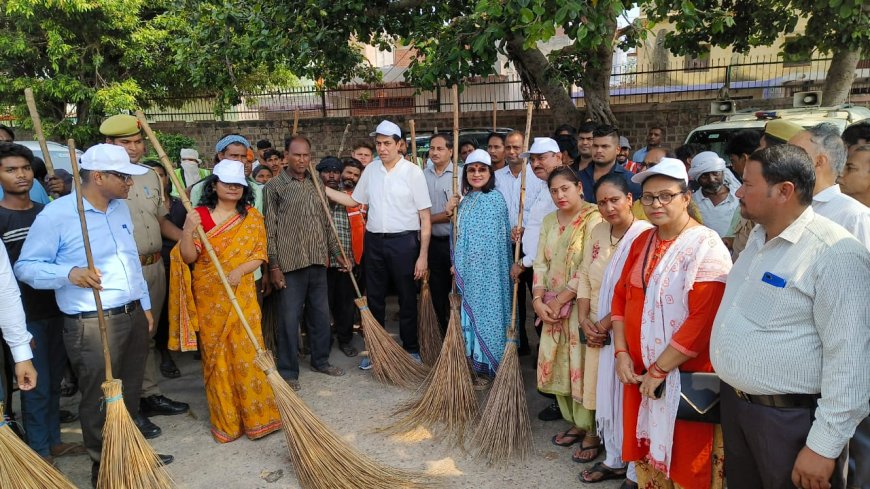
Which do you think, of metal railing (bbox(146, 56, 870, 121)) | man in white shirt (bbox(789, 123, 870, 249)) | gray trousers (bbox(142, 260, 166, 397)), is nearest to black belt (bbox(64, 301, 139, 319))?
gray trousers (bbox(142, 260, 166, 397))

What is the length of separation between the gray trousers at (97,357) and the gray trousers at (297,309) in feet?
3.87

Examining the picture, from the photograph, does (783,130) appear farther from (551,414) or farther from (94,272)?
(94,272)

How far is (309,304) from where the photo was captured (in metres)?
4.60

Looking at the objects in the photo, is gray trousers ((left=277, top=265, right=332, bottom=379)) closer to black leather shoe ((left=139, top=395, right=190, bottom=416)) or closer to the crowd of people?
the crowd of people

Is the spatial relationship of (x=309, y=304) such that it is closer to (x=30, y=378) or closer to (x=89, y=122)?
(x=30, y=378)

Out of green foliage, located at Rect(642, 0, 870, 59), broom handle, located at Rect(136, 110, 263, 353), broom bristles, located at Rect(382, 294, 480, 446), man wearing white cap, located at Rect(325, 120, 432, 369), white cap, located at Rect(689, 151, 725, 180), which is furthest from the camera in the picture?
green foliage, located at Rect(642, 0, 870, 59)

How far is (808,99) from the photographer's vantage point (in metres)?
7.12

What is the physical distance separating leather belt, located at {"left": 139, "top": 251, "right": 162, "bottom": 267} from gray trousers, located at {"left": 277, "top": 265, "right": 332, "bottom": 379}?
900 mm

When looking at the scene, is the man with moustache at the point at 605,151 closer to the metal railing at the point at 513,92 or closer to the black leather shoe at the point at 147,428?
the black leather shoe at the point at 147,428

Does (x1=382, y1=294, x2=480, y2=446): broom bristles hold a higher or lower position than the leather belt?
lower

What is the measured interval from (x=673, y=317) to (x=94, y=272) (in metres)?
2.69

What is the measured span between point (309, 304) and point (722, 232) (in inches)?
121

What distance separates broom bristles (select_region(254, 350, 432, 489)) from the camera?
3.11 m

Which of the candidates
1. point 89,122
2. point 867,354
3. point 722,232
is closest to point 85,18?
point 89,122
